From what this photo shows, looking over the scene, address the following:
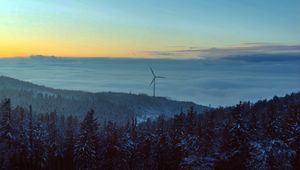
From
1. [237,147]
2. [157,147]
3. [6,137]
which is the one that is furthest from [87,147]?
[237,147]

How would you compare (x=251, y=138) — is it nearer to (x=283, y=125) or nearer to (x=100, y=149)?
(x=283, y=125)

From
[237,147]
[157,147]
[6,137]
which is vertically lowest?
[157,147]

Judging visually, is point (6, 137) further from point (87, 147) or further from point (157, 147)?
point (157, 147)

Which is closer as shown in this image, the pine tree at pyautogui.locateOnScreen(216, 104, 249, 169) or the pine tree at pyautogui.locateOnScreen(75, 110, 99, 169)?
the pine tree at pyautogui.locateOnScreen(216, 104, 249, 169)

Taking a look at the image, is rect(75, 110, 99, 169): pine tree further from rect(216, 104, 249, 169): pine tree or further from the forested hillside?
rect(216, 104, 249, 169): pine tree

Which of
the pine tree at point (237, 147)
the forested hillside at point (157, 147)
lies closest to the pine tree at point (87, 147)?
the forested hillside at point (157, 147)

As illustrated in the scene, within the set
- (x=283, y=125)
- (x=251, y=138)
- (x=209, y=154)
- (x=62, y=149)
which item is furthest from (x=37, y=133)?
(x=283, y=125)

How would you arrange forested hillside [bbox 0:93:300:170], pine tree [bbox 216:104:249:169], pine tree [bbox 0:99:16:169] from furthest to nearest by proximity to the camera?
1. pine tree [bbox 0:99:16:169]
2. forested hillside [bbox 0:93:300:170]
3. pine tree [bbox 216:104:249:169]

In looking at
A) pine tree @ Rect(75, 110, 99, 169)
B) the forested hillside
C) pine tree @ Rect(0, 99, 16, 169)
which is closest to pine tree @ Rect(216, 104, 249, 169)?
the forested hillside

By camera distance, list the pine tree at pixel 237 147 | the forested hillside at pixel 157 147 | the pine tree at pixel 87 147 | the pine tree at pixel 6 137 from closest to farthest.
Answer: the pine tree at pixel 237 147 → the pine tree at pixel 87 147 → the forested hillside at pixel 157 147 → the pine tree at pixel 6 137

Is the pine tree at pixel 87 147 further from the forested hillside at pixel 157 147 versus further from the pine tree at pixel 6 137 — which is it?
the pine tree at pixel 6 137

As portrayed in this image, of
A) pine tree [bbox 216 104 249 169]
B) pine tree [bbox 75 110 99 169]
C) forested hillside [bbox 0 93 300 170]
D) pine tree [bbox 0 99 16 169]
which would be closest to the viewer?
pine tree [bbox 216 104 249 169]
